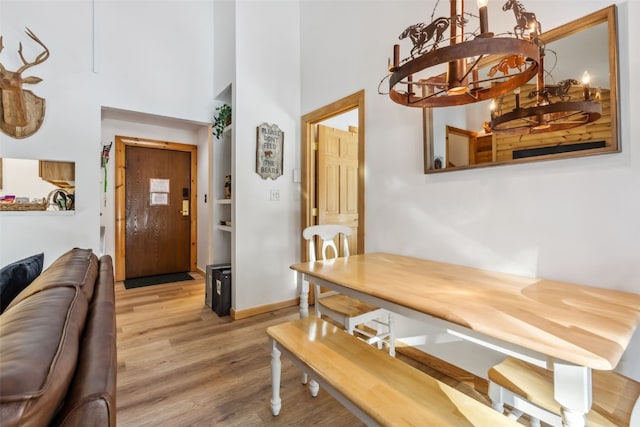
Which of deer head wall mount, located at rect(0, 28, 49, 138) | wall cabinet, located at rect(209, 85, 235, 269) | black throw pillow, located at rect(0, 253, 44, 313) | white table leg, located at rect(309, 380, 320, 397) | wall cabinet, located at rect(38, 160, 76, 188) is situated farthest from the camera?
wall cabinet, located at rect(209, 85, 235, 269)

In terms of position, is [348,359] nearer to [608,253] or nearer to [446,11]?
[608,253]

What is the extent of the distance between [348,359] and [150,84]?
11.1ft

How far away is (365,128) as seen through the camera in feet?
8.31

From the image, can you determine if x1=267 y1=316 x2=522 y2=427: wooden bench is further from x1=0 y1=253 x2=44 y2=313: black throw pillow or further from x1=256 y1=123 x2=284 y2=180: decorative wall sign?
x1=256 y1=123 x2=284 y2=180: decorative wall sign

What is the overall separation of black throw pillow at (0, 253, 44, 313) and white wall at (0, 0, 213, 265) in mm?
1669

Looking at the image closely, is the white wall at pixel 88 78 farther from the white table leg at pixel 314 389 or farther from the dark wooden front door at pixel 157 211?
the white table leg at pixel 314 389

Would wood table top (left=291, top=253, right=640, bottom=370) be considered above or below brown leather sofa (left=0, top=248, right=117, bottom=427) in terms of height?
below

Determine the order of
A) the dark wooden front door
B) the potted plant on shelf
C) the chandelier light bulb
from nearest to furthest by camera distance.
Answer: the chandelier light bulb < the potted plant on shelf < the dark wooden front door

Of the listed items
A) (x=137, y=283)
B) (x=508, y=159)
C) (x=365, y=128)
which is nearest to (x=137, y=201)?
(x=137, y=283)

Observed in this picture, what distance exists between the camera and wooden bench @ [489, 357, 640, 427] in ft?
3.06

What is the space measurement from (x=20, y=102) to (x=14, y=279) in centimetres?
214

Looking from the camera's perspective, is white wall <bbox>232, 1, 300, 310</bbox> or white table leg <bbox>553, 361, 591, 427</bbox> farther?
white wall <bbox>232, 1, 300, 310</bbox>

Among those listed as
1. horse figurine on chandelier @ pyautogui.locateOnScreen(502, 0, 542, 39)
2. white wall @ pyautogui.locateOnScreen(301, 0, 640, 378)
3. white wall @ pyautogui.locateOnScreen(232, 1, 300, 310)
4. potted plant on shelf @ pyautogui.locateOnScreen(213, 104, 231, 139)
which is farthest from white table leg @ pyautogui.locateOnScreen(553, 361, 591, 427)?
potted plant on shelf @ pyautogui.locateOnScreen(213, 104, 231, 139)

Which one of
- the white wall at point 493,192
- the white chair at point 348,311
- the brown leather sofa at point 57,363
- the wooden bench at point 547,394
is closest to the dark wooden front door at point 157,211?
the white wall at point 493,192
